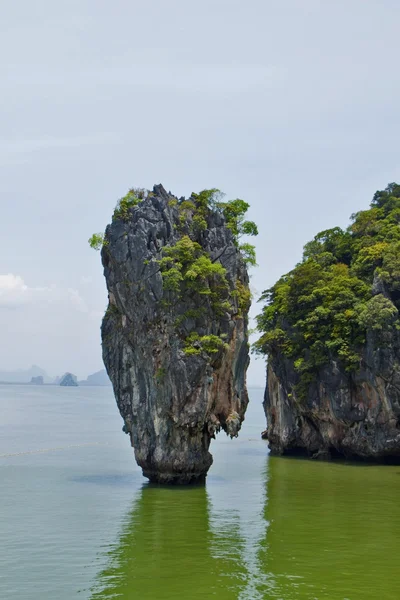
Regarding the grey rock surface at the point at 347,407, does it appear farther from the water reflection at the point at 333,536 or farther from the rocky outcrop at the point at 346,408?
the water reflection at the point at 333,536

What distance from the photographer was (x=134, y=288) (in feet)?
111

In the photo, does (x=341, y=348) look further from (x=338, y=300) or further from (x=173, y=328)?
(x=173, y=328)

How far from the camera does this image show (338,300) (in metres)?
45.4

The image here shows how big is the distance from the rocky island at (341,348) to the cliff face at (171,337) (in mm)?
11029

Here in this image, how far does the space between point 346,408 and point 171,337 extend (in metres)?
16.5

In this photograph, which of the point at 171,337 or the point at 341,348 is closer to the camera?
the point at 171,337

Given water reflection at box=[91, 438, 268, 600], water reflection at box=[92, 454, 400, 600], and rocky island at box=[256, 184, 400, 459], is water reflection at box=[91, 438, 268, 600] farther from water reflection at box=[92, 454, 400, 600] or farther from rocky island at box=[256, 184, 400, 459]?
rocky island at box=[256, 184, 400, 459]

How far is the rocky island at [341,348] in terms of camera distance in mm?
42406

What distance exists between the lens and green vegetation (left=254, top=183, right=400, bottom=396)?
144 feet

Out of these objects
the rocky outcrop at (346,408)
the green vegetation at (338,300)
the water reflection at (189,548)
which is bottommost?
the water reflection at (189,548)

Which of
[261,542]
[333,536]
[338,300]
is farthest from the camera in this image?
[338,300]

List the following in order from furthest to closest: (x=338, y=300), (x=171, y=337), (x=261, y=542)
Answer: (x=338, y=300)
(x=171, y=337)
(x=261, y=542)

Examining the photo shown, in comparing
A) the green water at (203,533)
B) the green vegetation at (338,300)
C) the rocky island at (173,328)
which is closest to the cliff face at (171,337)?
the rocky island at (173,328)

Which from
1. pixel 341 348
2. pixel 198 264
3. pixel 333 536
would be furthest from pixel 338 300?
pixel 333 536
